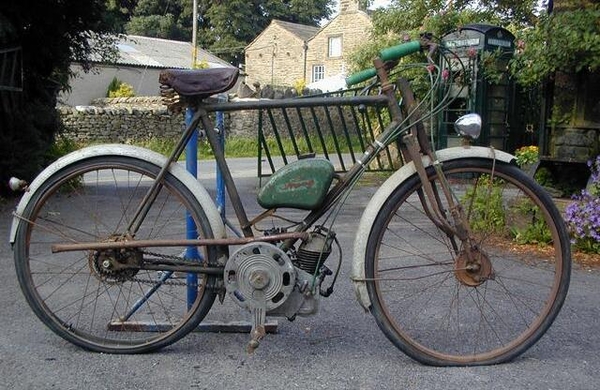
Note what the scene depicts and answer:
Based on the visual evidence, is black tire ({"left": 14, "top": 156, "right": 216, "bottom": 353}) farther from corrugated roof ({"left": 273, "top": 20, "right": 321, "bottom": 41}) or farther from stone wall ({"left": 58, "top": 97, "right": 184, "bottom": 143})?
corrugated roof ({"left": 273, "top": 20, "right": 321, "bottom": 41})

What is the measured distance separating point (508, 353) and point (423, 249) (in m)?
2.56

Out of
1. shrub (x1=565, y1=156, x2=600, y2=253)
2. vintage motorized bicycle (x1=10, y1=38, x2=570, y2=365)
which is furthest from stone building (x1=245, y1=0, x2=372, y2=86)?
vintage motorized bicycle (x1=10, y1=38, x2=570, y2=365)

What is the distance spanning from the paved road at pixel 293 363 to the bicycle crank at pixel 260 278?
10.1 inches

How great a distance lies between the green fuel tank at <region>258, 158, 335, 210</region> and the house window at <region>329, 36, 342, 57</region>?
4731 cm

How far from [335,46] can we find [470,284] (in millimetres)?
48205

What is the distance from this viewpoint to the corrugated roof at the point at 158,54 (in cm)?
3747

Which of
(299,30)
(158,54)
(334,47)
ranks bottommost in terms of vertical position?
(158,54)

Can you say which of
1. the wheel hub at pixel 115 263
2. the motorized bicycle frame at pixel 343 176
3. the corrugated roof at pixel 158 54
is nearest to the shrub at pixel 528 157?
the motorized bicycle frame at pixel 343 176

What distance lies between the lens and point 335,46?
50281 mm

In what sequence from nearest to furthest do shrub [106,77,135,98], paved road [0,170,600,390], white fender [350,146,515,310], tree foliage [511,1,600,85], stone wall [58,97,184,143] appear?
paved road [0,170,600,390] < white fender [350,146,515,310] < tree foliage [511,1,600,85] < stone wall [58,97,184,143] < shrub [106,77,135,98]

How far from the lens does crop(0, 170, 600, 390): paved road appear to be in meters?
3.22

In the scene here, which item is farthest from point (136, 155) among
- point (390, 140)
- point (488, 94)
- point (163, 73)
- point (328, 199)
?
point (488, 94)

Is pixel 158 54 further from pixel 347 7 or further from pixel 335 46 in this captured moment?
pixel 347 7

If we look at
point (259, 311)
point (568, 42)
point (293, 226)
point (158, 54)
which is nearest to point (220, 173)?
point (293, 226)
